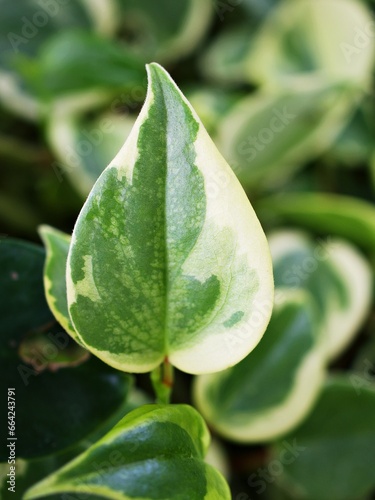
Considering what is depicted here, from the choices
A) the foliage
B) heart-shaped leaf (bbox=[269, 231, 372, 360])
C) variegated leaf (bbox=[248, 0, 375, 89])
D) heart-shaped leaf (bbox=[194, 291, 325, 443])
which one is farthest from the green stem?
variegated leaf (bbox=[248, 0, 375, 89])

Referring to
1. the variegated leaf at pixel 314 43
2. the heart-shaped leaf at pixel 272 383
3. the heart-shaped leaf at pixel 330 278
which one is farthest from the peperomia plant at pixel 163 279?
the variegated leaf at pixel 314 43

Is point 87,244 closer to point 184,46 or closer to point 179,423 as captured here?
point 179,423
